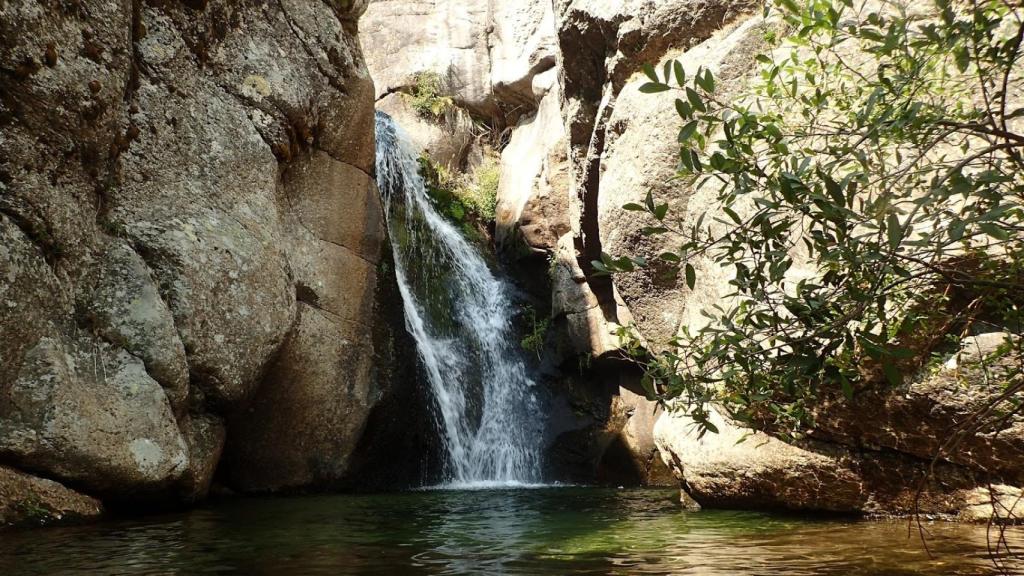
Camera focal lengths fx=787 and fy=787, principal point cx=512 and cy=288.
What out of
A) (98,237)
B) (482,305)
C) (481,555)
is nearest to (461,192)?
(482,305)

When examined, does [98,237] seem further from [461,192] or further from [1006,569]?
[461,192]

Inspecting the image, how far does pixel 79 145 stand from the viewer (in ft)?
27.2

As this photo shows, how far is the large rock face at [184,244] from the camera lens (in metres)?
7.55

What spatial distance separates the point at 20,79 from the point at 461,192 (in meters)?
12.0

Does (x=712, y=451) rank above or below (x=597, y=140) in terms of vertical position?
below

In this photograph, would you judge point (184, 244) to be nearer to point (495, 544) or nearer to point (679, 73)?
point (495, 544)

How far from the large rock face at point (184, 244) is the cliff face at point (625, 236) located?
3.99 meters

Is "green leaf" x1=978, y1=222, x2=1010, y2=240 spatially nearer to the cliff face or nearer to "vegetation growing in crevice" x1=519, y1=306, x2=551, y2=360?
the cliff face

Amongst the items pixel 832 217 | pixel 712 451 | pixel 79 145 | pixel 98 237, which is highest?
pixel 79 145

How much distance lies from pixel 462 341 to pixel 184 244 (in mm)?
6869

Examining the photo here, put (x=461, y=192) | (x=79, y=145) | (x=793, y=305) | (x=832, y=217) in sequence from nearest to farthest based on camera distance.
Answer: (x=832, y=217)
(x=793, y=305)
(x=79, y=145)
(x=461, y=192)

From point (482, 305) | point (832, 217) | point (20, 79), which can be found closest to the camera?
point (832, 217)

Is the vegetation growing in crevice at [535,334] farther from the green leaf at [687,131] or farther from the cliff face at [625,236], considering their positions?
the green leaf at [687,131]

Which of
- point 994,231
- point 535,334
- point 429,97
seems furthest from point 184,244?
point 429,97
